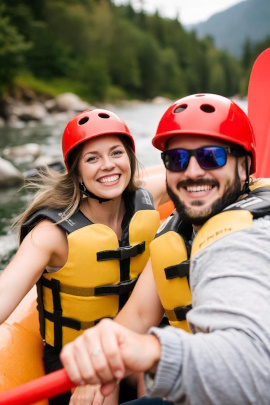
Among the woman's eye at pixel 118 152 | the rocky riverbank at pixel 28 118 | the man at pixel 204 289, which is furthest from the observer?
the rocky riverbank at pixel 28 118

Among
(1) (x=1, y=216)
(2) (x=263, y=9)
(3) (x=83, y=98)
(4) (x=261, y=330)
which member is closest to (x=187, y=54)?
(3) (x=83, y=98)

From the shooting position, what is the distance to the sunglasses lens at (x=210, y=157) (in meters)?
1.25

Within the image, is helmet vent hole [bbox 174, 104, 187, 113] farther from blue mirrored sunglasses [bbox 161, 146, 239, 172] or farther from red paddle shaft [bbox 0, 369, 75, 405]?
red paddle shaft [bbox 0, 369, 75, 405]

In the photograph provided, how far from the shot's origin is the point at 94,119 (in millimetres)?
1878

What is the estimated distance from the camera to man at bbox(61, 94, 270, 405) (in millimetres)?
838

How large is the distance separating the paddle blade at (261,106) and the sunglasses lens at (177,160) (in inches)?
68.1

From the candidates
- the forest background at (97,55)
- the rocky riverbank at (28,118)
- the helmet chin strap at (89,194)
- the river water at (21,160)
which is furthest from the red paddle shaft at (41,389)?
the forest background at (97,55)

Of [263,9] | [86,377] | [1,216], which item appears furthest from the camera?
[263,9]

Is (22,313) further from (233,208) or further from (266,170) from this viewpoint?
(266,170)

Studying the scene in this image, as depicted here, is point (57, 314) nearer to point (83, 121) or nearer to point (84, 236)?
point (84, 236)

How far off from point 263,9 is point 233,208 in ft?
668

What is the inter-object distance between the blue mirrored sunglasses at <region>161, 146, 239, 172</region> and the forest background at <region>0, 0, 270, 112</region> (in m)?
16.5

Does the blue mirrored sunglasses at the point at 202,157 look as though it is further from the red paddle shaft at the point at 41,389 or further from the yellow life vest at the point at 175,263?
the red paddle shaft at the point at 41,389

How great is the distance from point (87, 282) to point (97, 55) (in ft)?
114
